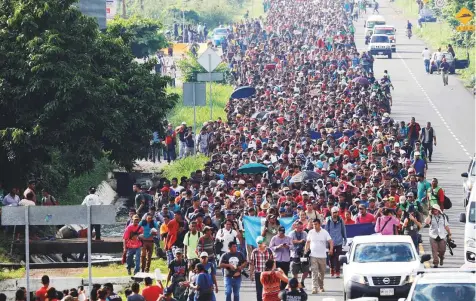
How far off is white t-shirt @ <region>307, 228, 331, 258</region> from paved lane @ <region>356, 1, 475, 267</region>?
11.4ft

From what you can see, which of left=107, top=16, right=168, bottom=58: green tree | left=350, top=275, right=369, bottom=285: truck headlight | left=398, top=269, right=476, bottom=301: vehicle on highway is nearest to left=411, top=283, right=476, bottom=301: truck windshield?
left=398, top=269, right=476, bottom=301: vehicle on highway

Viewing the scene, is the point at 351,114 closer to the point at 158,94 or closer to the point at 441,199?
the point at 158,94

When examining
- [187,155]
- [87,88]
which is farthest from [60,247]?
[187,155]

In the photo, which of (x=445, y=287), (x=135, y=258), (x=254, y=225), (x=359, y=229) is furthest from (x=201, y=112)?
(x=445, y=287)

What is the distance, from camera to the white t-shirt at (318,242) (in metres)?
26.8

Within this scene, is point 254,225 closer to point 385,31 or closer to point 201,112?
point 201,112

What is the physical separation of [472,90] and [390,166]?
30.5 m

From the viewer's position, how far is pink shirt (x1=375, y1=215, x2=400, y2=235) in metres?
28.2

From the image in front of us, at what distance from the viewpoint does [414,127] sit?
147 feet

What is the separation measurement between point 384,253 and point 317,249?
1924 mm

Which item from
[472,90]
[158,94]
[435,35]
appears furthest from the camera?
[435,35]

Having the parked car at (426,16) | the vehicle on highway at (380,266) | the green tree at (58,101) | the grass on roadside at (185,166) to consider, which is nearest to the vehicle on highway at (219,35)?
the parked car at (426,16)

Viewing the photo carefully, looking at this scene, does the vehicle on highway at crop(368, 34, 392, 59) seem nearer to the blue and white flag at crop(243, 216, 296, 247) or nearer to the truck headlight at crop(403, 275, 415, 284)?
the blue and white flag at crop(243, 216, 296, 247)

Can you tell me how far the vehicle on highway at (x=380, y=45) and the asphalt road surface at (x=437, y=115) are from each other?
1.29ft
